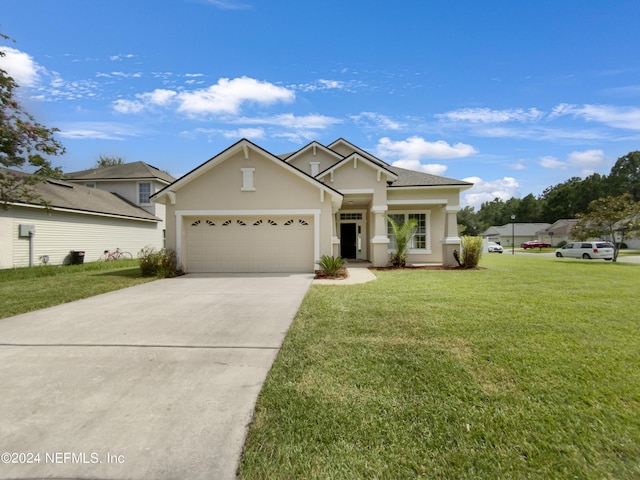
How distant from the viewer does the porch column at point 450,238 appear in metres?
15.4

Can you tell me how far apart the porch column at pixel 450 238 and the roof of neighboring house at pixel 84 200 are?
60.9 ft

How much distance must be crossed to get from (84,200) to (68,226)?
8.13 feet

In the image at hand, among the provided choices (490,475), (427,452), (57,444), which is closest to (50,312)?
(57,444)

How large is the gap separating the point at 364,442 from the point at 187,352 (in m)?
2.92

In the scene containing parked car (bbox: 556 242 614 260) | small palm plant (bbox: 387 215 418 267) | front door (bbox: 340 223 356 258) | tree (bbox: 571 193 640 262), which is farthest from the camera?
parked car (bbox: 556 242 614 260)

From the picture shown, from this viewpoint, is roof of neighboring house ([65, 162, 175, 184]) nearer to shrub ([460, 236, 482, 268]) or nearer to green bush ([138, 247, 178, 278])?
green bush ([138, 247, 178, 278])

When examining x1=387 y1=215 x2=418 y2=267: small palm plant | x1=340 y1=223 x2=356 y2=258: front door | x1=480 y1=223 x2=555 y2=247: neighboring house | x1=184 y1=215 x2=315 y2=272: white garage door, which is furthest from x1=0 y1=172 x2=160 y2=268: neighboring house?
x1=480 y1=223 x2=555 y2=247: neighboring house

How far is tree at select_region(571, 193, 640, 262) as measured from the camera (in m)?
19.7

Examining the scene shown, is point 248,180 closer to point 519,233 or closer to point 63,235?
point 63,235

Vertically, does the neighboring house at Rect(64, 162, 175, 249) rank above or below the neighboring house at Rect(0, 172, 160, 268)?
above

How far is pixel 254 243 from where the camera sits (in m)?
13.1

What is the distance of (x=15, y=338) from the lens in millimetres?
5059

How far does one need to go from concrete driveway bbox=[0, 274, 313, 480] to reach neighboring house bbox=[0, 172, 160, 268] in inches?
438

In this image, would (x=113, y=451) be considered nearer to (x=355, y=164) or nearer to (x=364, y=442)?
(x=364, y=442)
